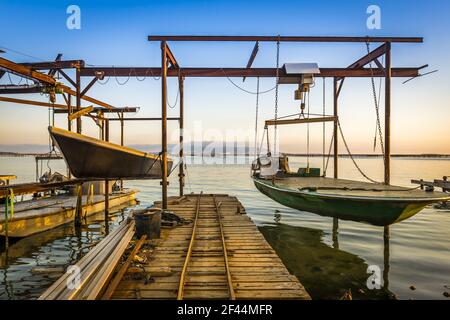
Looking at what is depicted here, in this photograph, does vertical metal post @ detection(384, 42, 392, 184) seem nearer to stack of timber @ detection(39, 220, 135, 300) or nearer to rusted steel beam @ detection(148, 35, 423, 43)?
rusted steel beam @ detection(148, 35, 423, 43)

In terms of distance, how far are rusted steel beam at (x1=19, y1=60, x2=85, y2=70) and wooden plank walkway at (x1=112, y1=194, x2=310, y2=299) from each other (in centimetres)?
921

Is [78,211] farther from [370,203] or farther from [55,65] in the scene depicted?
[370,203]

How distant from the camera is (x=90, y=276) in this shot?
5.00 metres

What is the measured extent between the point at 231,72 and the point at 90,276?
9651mm

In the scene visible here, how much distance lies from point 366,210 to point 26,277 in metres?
10.4

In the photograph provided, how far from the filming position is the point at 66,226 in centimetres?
1471

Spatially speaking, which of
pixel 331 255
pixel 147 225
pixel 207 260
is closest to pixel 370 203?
pixel 331 255

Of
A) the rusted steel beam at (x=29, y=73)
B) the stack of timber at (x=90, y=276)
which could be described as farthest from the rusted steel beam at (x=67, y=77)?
the stack of timber at (x=90, y=276)

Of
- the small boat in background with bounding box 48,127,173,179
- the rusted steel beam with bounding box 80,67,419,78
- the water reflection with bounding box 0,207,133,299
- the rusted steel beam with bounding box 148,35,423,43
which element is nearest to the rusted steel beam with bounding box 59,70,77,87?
the rusted steel beam with bounding box 80,67,419,78

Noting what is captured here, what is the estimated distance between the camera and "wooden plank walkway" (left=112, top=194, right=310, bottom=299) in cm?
484

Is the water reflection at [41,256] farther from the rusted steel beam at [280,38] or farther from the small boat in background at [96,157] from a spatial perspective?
the rusted steel beam at [280,38]

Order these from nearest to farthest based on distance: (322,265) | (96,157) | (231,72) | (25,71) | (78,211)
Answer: (322,265) → (96,157) → (25,71) → (231,72) → (78,211)

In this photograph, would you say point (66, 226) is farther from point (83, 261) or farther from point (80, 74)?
point (83, 261)
